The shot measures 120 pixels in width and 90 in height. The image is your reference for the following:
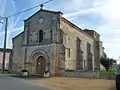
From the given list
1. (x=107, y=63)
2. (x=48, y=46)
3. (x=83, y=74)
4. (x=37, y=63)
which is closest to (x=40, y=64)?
(x=37, y=63)

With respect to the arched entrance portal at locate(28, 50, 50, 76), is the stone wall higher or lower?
lower

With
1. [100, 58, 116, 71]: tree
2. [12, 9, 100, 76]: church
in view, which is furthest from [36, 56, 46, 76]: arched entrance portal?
[100, 58, 116, 71]: tree

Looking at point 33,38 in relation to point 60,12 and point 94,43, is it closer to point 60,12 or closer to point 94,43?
point 60,12

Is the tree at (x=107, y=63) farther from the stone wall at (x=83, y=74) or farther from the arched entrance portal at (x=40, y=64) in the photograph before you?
the stone wall at (x=83, y=74)

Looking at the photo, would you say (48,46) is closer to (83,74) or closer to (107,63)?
(83,74)

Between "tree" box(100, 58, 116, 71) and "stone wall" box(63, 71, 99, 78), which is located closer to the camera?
"stone wall" box(63, 71, 99, 78)

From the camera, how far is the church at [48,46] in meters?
39.8

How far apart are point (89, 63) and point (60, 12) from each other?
17658mm

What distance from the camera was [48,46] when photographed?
134 ft

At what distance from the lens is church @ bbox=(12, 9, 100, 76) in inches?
1569

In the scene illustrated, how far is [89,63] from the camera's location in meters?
54.2

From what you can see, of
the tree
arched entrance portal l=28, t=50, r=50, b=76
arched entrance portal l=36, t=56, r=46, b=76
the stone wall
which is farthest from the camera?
the tree

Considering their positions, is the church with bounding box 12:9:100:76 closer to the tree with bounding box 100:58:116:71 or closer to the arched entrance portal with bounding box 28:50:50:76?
the arched entrance portal with bounding box 28:50:50:76

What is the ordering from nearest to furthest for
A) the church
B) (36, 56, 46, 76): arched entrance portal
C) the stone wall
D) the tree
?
the stone wall
the church
(36, 56, 46, 76): arched entrance portal
the tree
